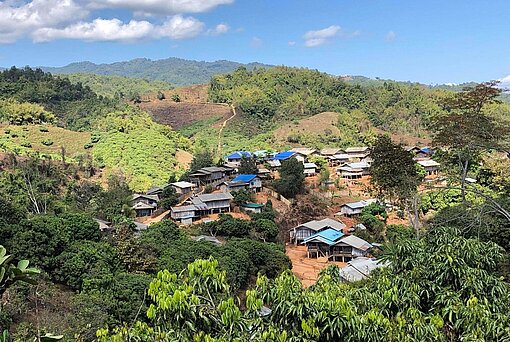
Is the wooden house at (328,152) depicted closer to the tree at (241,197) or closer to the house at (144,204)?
the tree at (241,197)

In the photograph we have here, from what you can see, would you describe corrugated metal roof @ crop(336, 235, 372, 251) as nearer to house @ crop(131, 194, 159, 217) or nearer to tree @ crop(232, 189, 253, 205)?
tree @ crop(232, 189, 253, 205)

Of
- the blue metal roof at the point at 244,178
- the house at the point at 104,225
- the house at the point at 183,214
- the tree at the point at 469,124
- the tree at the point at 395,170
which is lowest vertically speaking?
the house at the point at 183,214

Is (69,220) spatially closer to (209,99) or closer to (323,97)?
(323,97)

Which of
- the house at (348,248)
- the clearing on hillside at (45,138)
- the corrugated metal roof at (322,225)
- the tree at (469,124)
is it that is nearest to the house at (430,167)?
the corrugated metal roof at (322,225)

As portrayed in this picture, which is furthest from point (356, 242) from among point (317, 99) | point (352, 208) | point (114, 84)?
point (114, 84)

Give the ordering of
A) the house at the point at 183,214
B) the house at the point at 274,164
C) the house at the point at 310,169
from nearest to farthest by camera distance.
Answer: the house at the point at 183,214
the house at the point at 274,164
the house at the point at 310,169

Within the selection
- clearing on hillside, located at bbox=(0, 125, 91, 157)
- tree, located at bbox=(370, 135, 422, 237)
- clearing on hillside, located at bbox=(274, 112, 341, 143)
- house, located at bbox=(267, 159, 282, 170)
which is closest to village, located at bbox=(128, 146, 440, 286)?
house, located at bbox=(267, 159, 282, 170)

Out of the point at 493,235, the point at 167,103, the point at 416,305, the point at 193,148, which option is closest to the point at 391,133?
the point at 193,148

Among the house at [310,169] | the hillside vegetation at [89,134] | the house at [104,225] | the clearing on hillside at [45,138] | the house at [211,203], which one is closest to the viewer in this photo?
the house at [104,225]
